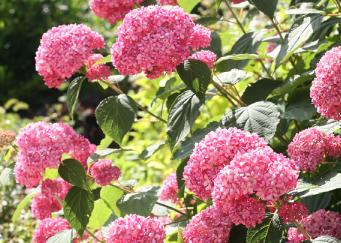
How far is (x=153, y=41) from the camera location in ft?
7.32

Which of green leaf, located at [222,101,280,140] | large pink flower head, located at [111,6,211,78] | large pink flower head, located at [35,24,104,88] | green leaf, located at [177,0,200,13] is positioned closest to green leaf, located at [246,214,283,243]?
green leaf, located at [222,101,280,140]

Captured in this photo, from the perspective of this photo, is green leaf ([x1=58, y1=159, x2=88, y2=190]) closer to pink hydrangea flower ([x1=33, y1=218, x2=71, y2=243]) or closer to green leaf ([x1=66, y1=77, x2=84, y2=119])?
green leaf ([x1=66, y1=77, x2=84, y2=119])

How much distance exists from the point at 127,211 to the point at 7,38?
21.1 feet

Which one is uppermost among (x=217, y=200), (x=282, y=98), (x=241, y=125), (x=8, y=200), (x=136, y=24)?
(x=136, y=24)

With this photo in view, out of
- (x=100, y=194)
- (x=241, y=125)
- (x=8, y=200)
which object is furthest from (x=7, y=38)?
(x=241, y=125)

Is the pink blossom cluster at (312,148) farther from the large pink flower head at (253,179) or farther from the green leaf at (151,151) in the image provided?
the green leaf at (151,151)

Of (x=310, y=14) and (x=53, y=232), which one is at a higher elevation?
(x=310, y=14)

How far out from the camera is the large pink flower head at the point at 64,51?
8.21ft

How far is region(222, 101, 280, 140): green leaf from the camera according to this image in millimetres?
2227

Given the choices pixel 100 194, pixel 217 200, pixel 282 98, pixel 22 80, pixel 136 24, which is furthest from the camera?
pixel 22 80

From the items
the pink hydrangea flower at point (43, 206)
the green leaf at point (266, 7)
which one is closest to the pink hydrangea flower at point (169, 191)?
the pink hydrangea flower at point (43, 206)

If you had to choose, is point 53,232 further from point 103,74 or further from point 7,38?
point 7,38

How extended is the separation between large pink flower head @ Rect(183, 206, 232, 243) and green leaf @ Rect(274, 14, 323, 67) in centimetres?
78

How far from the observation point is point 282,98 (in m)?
2.99
